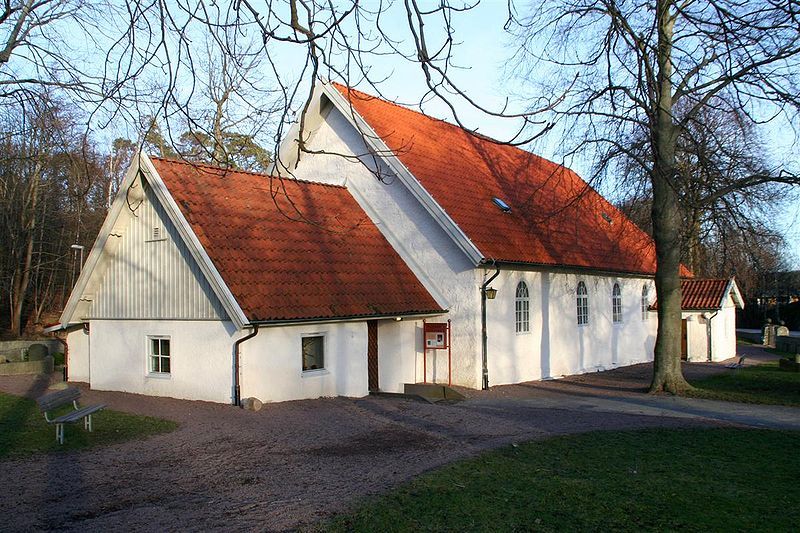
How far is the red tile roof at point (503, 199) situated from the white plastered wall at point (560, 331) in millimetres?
765

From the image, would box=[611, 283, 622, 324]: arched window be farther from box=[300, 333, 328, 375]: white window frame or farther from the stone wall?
the stone wall

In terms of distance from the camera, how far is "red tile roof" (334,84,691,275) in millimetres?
20328

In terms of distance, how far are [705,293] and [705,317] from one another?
3.47 feet

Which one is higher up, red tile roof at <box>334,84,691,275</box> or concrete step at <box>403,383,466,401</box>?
red tile roof at <box>334,84,691,275</box>

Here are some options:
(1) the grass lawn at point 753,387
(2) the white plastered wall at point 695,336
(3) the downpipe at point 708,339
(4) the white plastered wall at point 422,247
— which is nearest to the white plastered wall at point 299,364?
(4) the white plastered wall at point 422,247

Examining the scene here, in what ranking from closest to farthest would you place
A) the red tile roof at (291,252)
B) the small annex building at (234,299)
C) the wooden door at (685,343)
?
1. the small annex building at (234,299)
2. the red tile roof at (291,252)
3. the wooden door at (685,343)

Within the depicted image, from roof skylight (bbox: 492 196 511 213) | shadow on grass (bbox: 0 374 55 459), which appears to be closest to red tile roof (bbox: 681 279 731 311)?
roof skylight (bbox: 492 196 511 213)

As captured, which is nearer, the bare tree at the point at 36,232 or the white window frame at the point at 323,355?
the white window frame at the point at 323,355

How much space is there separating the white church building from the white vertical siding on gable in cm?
5

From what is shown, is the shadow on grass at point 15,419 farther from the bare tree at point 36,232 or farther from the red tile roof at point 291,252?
the bare tree at point 36,232

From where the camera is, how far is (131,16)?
5656 mm

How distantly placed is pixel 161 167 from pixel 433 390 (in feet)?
28.0

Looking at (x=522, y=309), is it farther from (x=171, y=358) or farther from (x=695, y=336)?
(x=695, y=336)

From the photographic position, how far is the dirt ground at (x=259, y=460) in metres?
7.96
